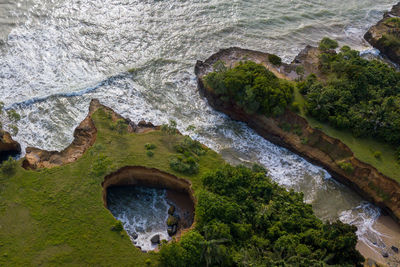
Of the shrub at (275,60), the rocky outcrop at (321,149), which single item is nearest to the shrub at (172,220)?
the rocky outcrop at (321,149)

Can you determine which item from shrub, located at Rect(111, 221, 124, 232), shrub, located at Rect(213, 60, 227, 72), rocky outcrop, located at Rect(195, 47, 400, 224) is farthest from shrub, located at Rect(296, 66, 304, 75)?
shrub, located at Rect(111, 221, 124, 232)

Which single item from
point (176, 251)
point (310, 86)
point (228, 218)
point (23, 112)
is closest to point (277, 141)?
point (310, 86)

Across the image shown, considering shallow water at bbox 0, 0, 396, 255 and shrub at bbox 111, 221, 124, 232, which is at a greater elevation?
shallow water at bbox 0, 0, 396, 255

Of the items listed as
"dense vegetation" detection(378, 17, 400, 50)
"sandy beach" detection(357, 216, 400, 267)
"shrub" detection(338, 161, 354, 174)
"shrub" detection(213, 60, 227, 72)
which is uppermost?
"shrub" detection(213, 60, 227, 72)

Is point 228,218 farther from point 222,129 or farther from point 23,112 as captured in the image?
point 23,112

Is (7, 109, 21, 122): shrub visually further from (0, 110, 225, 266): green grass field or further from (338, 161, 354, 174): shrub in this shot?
(338, 161, 354, 174): shrub

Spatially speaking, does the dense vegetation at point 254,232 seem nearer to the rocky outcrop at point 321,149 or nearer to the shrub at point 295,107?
the rocky outcrop at point 321,149
